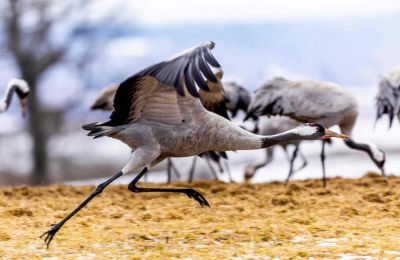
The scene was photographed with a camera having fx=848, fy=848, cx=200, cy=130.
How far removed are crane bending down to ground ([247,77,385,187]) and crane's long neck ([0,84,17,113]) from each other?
2844mm

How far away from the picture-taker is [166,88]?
18.5ft

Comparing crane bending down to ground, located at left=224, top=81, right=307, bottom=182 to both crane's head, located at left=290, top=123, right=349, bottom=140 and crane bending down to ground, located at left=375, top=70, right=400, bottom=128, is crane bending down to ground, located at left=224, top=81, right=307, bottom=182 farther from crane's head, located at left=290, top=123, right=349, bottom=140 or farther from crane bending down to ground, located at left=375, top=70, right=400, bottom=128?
crane's head, located at left=290, top=123, right=349, bottom=140

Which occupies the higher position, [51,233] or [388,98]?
[388,98]

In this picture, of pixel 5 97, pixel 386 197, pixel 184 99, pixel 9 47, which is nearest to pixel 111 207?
pixel 184 99

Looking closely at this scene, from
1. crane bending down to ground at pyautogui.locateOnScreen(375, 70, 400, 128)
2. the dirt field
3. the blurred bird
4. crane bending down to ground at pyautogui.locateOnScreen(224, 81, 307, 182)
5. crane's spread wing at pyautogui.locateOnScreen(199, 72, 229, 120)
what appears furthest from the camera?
the blurred bird

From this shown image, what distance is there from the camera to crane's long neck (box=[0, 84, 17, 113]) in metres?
9.73

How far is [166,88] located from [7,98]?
15.5ft

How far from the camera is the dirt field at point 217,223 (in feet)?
16.9

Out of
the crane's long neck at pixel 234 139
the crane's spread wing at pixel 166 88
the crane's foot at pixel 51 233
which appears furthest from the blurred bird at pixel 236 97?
the crane's foot at pixel 51 233

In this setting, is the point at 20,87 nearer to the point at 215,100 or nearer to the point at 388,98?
the point at 215,100

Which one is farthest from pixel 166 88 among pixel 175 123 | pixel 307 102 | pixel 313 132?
pixel 307 102

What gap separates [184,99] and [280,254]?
134 centimetres

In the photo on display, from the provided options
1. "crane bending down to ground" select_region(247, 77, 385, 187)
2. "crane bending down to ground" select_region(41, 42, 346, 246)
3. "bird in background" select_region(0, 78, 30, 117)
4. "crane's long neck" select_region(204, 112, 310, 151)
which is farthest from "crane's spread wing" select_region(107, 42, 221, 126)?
"bird in background" select_region(0, 78, 30, 117)

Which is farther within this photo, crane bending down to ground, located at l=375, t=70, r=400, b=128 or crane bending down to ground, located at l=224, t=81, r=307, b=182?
crane bending down to ground, located at l=224, t=81, r=307, b=182
